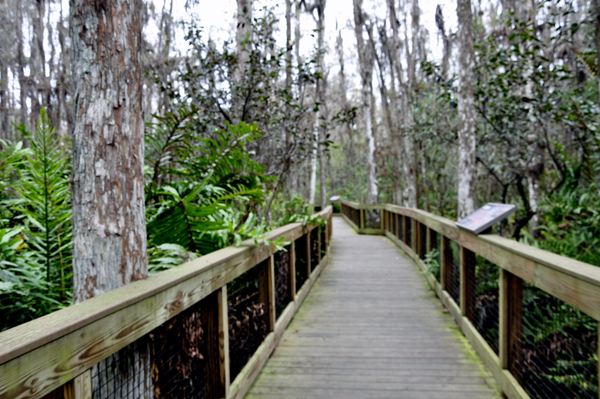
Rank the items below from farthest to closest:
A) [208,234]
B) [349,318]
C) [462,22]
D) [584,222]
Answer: [462,22]
[349,318]
[584,222]
[208,234]

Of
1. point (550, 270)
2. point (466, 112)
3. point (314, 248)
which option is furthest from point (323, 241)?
point (550, 270)

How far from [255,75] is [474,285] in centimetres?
363

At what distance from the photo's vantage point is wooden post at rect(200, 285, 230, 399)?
85.4 inches

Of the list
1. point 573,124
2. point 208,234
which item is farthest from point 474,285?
point 573,124

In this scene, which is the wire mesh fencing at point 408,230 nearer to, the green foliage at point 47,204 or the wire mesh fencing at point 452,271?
the wire mesh fencing at point 452,271

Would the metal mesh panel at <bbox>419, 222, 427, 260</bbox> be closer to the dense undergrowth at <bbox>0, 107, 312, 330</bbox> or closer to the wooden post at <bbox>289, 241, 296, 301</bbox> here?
the wooden post at <bbox>289, 241, 296, 301</bbox>

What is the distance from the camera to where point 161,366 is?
5.90 feet

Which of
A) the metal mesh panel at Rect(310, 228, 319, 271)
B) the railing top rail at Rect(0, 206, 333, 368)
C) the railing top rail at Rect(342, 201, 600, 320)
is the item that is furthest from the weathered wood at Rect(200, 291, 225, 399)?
the metal mesh panel at Rect(310, 228, 319, 271)

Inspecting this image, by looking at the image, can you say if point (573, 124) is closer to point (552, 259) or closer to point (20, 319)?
point (552, 259)

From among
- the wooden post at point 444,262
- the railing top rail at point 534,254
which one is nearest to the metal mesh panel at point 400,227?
the wooden post at point 444,262

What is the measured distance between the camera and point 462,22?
580 centimetres

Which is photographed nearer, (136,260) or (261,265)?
(136,260)

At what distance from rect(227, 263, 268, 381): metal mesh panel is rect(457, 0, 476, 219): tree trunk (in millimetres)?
3850

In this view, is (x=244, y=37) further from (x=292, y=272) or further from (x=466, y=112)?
(x=292, y=272)
